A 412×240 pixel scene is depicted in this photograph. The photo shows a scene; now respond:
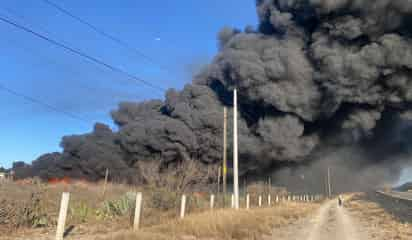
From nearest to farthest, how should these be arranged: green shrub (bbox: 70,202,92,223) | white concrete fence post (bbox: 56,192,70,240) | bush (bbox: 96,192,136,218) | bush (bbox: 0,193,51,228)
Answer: white concrete fence post (bbox: 56,192,70,240) → bush (bbox: 0,193,51,228) → green shrub (bbox: 70,202,92,223) → bush (bbox: 96,192,136,218)

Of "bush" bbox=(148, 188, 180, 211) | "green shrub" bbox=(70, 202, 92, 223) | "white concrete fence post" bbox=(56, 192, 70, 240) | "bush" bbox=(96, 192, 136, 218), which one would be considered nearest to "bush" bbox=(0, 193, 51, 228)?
"green shrub" bbox=(70, 202, 92, 223)

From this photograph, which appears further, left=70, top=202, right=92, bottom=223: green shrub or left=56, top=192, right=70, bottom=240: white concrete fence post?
left=70, top=202, right=92, bottom=223: green shrub

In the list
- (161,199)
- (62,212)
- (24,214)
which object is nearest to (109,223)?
(24,214)

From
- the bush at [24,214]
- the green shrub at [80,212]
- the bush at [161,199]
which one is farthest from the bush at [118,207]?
the bush at [24,214]

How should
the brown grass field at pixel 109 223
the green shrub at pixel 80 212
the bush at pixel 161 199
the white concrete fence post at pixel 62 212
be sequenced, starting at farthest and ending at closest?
the bush at pixel 161 199 → the green shrub at pixel 80 212 → the brown grass field at pixel 109 223 → the white concrete fence post at pixel 62 212

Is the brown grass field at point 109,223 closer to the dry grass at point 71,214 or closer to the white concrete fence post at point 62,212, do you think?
the dry grass at point 71,214

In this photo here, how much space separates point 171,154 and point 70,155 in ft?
54.8

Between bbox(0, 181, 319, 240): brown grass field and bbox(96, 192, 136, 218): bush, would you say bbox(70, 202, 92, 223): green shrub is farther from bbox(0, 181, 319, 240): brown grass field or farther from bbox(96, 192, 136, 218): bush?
bbox(96, 192, 136, 218): bush

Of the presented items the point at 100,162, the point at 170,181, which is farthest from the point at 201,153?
the point at 170,181

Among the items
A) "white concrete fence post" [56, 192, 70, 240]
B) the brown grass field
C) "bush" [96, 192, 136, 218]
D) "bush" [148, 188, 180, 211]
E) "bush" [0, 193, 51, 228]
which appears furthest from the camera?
"bush" [148, 188, 180, 211]

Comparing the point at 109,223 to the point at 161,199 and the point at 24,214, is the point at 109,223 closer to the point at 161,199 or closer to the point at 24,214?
the point at 24,214

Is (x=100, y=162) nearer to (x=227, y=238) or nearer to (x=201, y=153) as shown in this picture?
(x=201, y=153)

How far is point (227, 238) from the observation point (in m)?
9.84

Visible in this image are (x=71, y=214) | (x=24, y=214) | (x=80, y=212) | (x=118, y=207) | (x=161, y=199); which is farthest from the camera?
(x=161, y=199)
